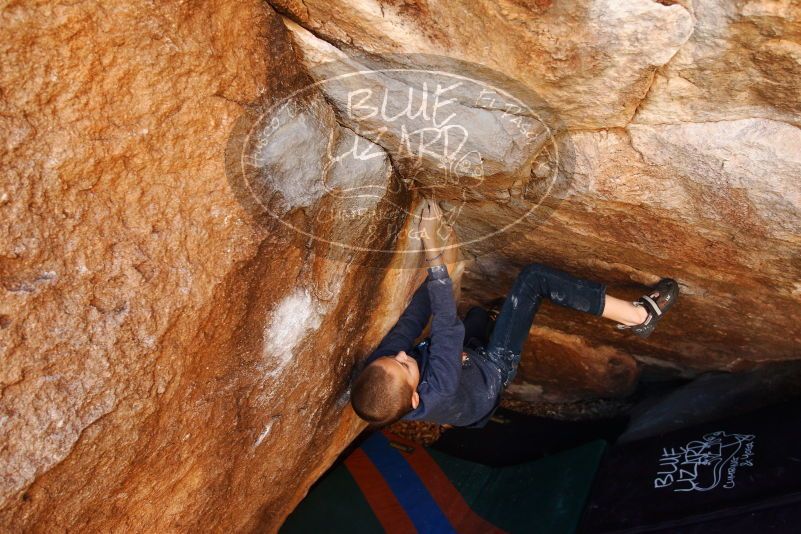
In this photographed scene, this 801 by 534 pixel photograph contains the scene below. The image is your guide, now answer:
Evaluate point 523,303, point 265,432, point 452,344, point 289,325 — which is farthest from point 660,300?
point 265,432

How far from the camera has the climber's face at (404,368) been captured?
201 cm

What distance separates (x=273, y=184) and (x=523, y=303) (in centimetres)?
120

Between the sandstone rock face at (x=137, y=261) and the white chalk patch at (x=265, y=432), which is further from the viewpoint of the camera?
the white chalk patch at (x=265, y=432)

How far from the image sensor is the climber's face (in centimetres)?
→ 201

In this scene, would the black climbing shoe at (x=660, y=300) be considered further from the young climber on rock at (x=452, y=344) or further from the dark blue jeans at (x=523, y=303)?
the dark blue jeans at (x=523, y=303)

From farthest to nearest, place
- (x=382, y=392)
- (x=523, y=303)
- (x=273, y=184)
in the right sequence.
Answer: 1. (x=523, y=303)
2. (x=382, y=392)
3. (x=273, y=184)

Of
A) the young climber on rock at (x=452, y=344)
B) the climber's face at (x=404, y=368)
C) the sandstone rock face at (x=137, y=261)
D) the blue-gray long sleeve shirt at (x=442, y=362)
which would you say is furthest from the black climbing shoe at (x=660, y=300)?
the sandstone rock face at (x=137, y=261)

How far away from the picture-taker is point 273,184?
1.58 meters

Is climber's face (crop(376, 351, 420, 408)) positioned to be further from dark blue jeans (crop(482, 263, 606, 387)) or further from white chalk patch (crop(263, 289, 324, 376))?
dark blue jeans (crop(482, 263, 606, 387))

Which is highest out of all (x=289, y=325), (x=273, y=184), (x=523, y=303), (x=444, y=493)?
(x=273, y=184)

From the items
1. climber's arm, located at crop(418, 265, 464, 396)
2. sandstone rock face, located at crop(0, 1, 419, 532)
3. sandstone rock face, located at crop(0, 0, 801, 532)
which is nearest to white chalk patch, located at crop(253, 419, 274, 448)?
sandstone rock face, located at crop(0, 0, 801, 532)

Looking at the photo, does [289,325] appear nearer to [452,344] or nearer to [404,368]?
[404,368]

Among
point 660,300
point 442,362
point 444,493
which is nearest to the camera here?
point 442,362

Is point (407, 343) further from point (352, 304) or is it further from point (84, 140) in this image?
point (84, 140)
